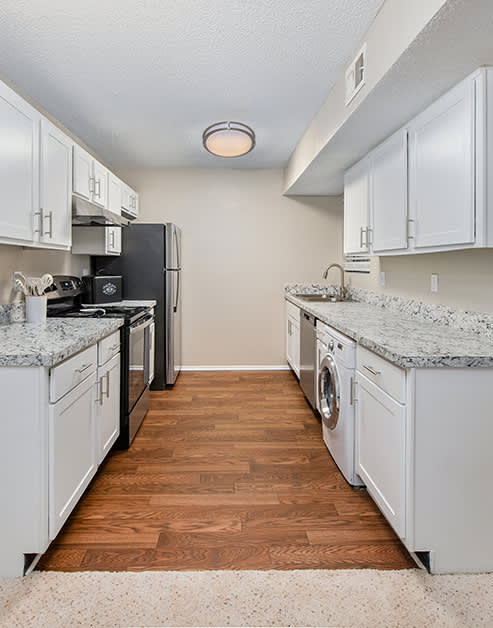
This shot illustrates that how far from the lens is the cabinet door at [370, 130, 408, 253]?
8.27ft

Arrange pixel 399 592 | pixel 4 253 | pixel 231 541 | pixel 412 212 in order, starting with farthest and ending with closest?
pixel 4 253 → pixel 412 212 → pixel 231 541 → pixel 399 592

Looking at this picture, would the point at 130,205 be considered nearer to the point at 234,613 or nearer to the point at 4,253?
the point at 4,253

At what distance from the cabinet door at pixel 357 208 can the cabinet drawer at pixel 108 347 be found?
1920mm

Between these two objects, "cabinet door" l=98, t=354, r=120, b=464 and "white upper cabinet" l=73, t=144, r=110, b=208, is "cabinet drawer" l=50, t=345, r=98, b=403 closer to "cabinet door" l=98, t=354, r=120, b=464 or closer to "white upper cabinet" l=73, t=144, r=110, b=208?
"cabinet door" l=98, t=354, r=120, b=464

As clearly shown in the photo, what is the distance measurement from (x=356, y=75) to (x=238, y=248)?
9.65 ft

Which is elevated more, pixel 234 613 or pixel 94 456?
pixel 94 456

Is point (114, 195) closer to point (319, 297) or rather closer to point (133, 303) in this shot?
point (133, 303)

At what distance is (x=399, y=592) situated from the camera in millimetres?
1592

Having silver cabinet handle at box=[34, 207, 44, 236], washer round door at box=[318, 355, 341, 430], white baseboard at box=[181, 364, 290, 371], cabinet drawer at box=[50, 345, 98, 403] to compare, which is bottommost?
white baseboard at box=[181, 364, 290, 371]

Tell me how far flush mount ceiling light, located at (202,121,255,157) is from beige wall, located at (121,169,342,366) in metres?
1.67

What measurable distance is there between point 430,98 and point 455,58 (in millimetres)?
421

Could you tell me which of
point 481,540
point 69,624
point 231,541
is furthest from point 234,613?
point 481,540

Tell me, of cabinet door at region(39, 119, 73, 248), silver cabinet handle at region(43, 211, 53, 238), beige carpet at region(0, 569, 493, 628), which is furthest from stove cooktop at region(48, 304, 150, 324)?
beige carpet at region(0, 569, 493, 628)

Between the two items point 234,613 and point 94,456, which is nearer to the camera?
point 234,613
